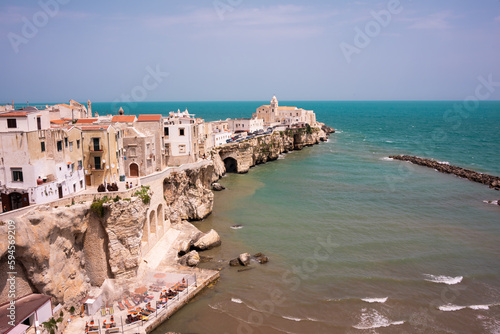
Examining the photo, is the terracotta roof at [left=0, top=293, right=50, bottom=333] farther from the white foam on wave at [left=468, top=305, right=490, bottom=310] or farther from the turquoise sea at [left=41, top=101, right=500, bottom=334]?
the white foam on wave at [left=468, top=305, right=490, bottom=310]

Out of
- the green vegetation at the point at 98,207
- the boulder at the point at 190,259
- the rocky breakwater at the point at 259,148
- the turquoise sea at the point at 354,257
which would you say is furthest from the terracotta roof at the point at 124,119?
the rocky breakwater at the point at 259,148

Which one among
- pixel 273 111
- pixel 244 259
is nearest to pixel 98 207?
pixel 244 259

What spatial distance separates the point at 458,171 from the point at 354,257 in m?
46.2

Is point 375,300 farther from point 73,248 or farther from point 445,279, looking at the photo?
point 73,248

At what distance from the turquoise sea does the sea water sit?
109 mm

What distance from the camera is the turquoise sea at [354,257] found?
26016mm

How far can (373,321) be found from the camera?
84.7 ft

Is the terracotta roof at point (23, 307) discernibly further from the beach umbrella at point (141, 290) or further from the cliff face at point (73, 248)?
the beach umbrella at point (141, 290)

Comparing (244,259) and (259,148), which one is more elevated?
(259,148)

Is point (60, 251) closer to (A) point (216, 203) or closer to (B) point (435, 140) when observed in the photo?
(A) point (216, 203)

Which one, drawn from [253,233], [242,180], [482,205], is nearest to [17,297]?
[253,233]

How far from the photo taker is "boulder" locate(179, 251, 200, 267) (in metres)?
32.5

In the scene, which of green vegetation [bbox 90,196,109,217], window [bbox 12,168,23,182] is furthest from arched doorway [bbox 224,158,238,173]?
window [bbox 12,168,23,182]

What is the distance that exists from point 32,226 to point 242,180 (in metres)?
43.6
